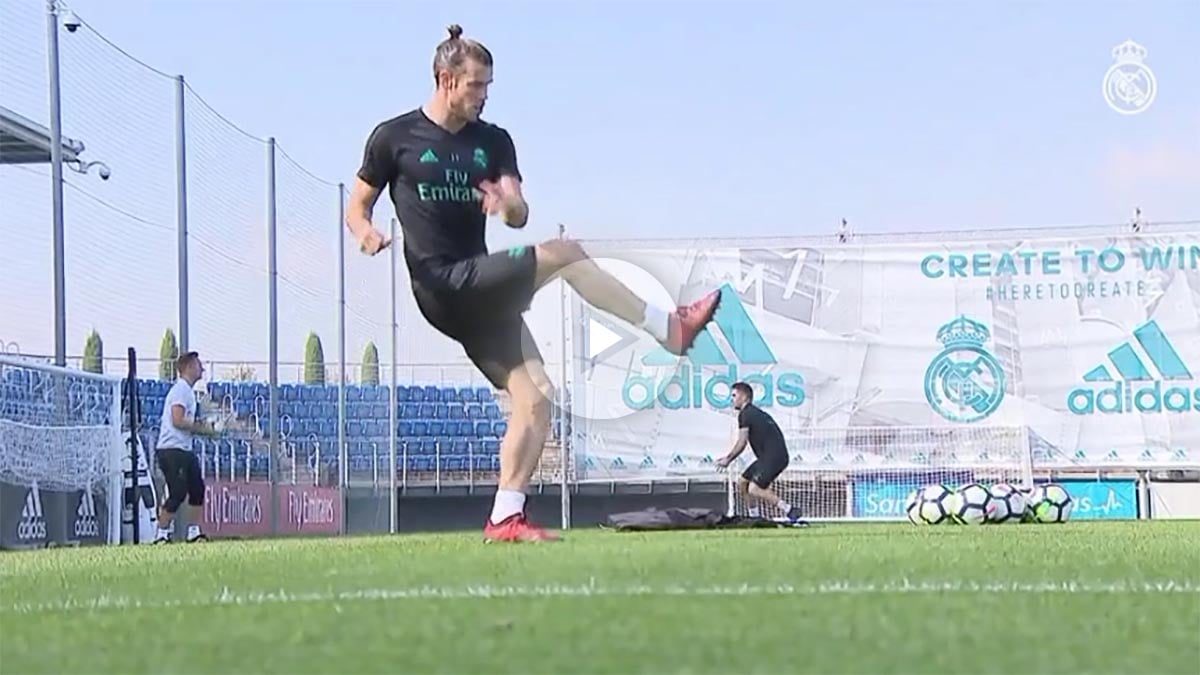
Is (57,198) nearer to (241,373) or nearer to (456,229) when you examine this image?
(241,373)

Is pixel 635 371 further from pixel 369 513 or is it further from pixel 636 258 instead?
pixel 369 513

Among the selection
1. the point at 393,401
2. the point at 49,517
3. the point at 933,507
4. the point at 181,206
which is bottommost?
the point at 933,507

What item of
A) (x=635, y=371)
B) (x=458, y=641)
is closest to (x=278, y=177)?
(x=635, y=371)

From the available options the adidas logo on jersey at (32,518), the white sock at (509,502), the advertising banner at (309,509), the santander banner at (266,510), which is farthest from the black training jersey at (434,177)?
the advertising banner at (309,509)

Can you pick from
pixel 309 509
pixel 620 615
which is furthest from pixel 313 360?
pixel 620 615

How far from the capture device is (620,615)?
3.14 meters

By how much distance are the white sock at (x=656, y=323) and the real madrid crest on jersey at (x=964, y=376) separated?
44.3 feet

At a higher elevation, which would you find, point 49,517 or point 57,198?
point 57,198

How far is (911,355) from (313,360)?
692 cm

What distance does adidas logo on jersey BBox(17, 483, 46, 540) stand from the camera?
10703 mm

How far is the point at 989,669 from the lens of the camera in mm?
2445

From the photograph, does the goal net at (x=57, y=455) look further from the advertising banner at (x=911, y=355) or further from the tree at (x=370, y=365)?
the advertising banner at (x=911, y=355)

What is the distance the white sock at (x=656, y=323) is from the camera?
5949 millimetres
